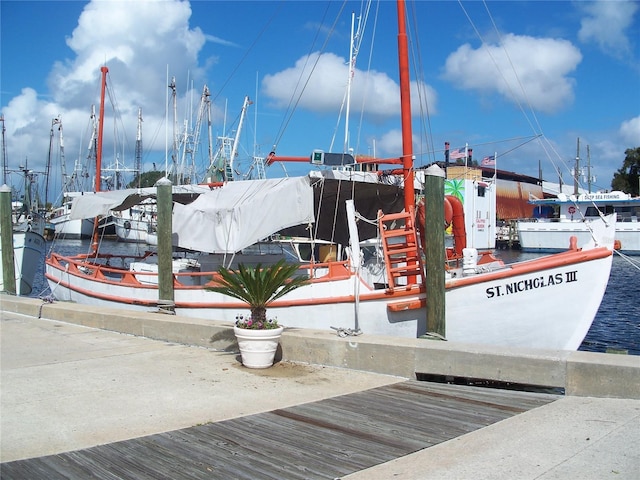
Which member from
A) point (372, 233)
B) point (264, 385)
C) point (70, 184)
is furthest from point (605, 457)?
point (70, 184)

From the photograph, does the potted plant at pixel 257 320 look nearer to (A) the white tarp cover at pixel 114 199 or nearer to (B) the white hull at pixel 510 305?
(B) the white hull at pixel 510 305

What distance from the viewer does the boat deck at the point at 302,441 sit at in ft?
15.9

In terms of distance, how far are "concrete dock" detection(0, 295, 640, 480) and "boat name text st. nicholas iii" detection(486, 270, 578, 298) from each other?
10.3 feet

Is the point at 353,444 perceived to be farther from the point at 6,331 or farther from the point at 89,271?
the point at 89,271

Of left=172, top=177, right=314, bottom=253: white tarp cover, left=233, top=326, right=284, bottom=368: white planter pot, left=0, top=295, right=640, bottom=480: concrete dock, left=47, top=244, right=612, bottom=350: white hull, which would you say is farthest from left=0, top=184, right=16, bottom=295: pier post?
left=233, top=326, right=284, bottom=368: white planter pot

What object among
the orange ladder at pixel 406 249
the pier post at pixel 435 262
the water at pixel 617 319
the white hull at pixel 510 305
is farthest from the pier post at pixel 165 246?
the pier post at pixel 435 262

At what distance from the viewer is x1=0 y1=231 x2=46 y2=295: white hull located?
75.0 ft

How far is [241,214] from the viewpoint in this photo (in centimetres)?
1352

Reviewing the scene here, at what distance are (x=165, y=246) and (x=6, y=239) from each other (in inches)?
252

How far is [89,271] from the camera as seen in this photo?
19.0 meters

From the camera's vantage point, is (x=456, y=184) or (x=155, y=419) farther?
(x=456, y=184)

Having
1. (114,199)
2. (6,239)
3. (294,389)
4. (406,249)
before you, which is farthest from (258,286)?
(6,239)

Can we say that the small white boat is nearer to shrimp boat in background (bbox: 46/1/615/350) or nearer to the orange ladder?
shrimp boat in background (bbox: 46/1/615/350)

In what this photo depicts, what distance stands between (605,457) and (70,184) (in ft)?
267
